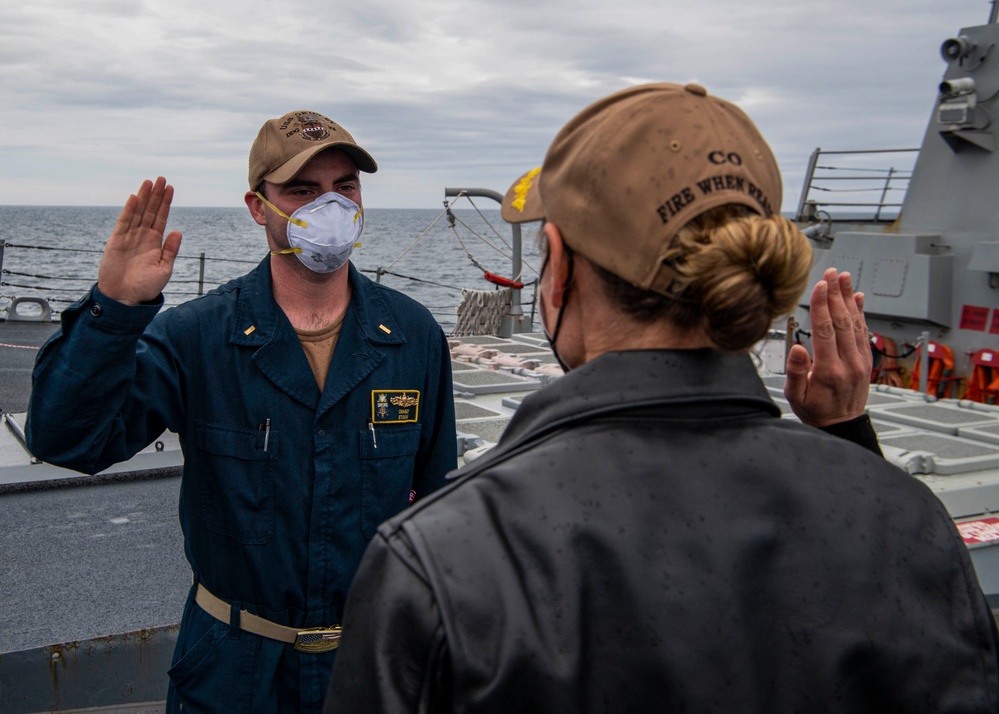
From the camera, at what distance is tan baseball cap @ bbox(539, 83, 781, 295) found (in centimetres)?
121

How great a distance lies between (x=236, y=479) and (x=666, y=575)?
1581mm

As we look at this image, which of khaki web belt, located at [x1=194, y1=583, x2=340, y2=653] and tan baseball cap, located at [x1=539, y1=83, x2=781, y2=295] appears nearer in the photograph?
tan baseball cap, located at [x1=539, y1=83, x2=781, y2=295]

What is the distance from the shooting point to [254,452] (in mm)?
2459

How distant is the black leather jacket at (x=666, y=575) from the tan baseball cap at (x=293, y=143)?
1.65m

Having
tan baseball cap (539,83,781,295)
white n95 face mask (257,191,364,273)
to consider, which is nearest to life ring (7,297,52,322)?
white n95 face mask (257,191,364,273)

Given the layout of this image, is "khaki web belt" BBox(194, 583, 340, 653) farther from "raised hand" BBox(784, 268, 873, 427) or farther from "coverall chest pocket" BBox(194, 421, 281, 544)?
"raised hand" BBox(784, 268, 873, 427)

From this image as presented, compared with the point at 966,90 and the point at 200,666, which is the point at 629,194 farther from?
the point at 966,90

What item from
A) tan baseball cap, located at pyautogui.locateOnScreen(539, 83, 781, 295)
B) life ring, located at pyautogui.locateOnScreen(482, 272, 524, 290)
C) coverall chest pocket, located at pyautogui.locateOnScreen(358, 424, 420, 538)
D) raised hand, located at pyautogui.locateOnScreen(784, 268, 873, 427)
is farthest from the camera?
life ring, located at pyautogui.locateOnScreen(482, 272, 524, 290)

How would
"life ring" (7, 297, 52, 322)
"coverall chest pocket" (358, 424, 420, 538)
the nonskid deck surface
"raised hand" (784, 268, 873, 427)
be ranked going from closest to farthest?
"raised hand" (784, 268, 873, 427), "coverall chest pocket" (358, 424, 420, 538), the nonskid deck surface, "life ring" (7, 297, 52, 322)

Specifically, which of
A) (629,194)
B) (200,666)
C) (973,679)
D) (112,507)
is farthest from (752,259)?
(112,507)

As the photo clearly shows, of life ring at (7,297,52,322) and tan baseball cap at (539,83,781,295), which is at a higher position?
tan baseball cap at (539,83,781,295)

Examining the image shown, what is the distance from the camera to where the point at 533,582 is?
1086 millimetres

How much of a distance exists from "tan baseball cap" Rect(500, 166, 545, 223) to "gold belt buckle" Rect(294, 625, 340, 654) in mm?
1315

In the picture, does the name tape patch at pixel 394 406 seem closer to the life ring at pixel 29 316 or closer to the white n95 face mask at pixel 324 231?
the white n95 face mask at pixel 324 231
